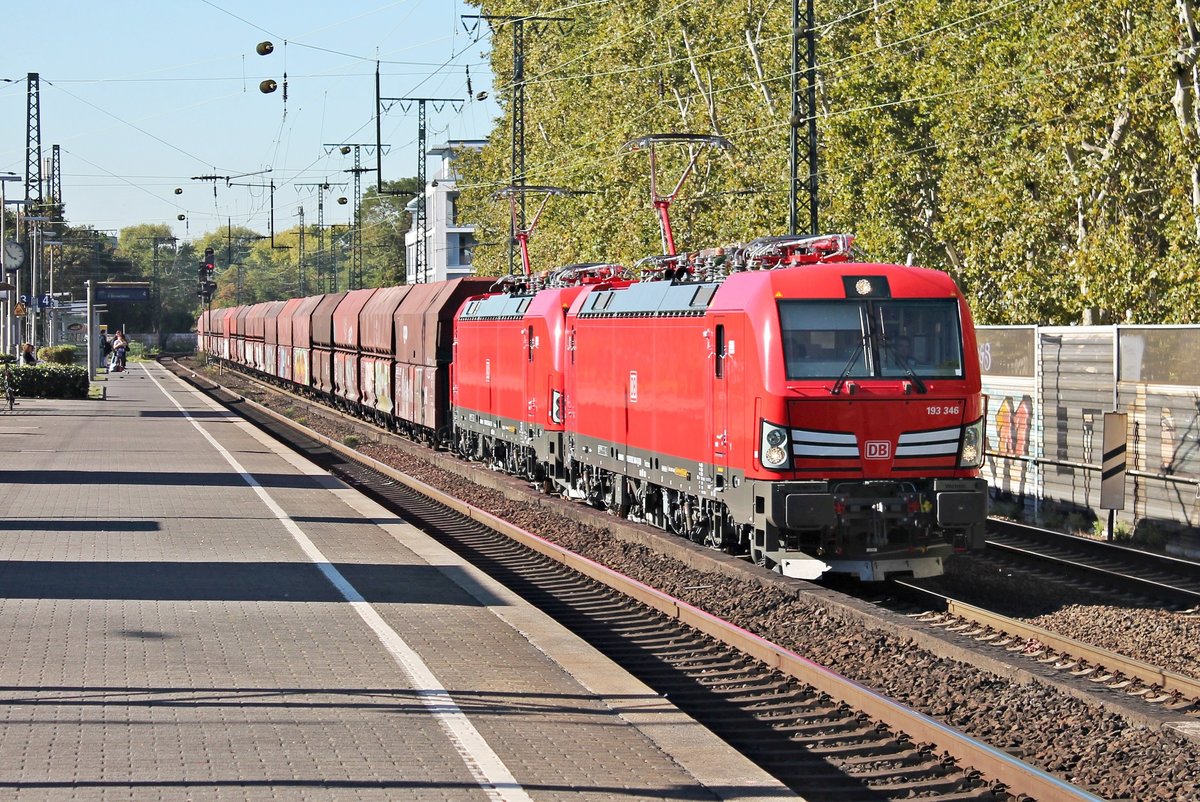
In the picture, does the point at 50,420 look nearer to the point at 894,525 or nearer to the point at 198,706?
the point at 894,525

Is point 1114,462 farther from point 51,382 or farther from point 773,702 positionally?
point 51,382

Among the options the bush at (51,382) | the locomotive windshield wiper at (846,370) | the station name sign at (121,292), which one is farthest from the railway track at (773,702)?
the station name sign at (121,292)

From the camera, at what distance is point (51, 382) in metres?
50.1

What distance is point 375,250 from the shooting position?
547 feet

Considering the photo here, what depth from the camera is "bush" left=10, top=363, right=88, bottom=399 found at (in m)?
49.6

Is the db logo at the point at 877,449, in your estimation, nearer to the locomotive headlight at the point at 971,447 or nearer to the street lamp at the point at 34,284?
the locomotive headlight at the point at 971,447

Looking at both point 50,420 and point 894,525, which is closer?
point 894,525

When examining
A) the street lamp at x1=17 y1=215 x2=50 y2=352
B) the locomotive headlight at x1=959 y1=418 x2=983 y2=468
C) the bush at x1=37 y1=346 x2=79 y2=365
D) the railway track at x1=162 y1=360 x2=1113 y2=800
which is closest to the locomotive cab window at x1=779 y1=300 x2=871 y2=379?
the locomotive headlight at x1=959 y1=418 x2=983 y2=468

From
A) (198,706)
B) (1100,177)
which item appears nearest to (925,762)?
(198,706)

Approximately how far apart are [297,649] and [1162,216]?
17.6 m

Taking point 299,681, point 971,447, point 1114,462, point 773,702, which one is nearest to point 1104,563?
point 1114,462

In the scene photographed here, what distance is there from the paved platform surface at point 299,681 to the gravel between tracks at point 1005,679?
1.95m

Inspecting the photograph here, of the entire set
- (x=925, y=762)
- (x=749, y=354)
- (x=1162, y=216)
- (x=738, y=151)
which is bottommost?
(x=925, y=762)

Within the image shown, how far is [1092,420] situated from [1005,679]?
10967 millimetres
